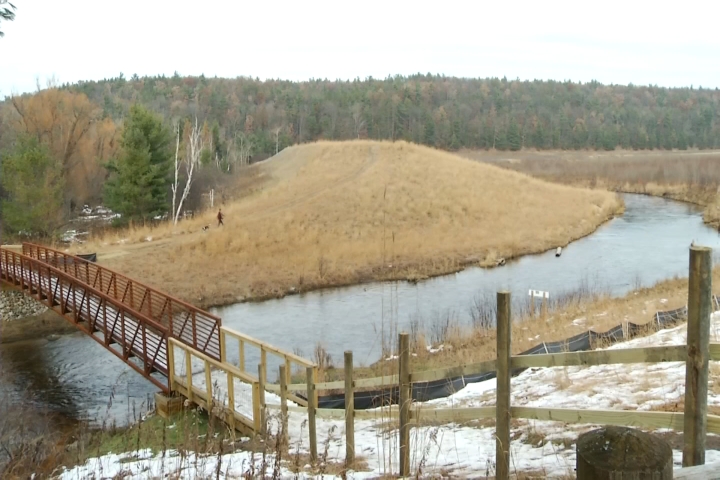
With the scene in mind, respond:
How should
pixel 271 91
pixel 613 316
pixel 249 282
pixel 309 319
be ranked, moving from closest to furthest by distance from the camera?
pixel 613 316
pixel 309 319
pixel 249 282
pixel 271 91

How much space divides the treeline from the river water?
54.5 meters

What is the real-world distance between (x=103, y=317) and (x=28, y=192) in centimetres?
2075

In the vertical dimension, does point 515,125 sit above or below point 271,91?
below

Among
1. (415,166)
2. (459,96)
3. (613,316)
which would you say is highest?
(459,96)

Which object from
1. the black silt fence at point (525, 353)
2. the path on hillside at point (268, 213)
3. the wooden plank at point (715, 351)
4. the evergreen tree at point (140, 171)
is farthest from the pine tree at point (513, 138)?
the wooden plank at point (715, 351)

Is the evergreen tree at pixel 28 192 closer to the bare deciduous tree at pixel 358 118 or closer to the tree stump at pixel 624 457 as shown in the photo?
the tree stump at pixel 624 457

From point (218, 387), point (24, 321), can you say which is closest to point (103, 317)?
point (218, 387)

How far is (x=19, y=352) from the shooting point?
20688 millimetres

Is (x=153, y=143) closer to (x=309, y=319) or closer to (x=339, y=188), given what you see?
(x=339, y=188)

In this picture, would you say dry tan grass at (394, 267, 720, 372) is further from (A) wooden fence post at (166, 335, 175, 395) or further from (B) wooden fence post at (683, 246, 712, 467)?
(B) wooden fence post at (683, 246, 712, 467)

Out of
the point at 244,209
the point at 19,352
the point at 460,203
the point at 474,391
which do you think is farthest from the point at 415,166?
the point at 474,391

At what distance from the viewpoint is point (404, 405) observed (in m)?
5.48

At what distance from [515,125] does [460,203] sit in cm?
7946

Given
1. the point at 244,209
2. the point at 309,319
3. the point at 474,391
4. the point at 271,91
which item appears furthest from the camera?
the point at 271,91
